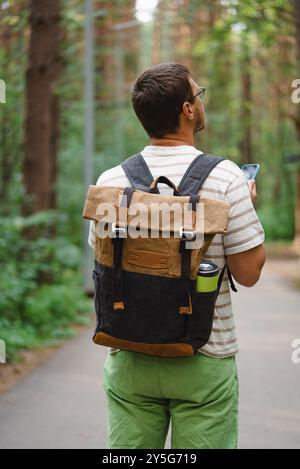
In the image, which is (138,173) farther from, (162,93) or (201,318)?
(201,318)

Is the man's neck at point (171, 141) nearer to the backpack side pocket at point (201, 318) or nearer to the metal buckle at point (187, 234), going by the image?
the metal buckle at point (187, 234)

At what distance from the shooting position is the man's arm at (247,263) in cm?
270

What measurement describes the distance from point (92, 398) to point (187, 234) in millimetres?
4425

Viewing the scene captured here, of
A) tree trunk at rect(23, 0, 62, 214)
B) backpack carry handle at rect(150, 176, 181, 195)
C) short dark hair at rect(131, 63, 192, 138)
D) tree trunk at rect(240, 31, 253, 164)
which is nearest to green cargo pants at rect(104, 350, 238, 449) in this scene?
backpack carry handle at rect(150, 176, 181, 195)

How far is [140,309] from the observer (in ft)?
8.70

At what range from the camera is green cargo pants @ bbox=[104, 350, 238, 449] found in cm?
272

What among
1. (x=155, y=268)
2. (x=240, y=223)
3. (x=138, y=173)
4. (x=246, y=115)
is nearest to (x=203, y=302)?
(x=155, y=268)

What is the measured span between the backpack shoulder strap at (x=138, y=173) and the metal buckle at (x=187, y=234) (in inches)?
8.9

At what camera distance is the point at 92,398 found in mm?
6707

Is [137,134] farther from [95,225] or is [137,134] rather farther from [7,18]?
[95,225]

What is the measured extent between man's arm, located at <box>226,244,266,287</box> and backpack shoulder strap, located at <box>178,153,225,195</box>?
27 cm

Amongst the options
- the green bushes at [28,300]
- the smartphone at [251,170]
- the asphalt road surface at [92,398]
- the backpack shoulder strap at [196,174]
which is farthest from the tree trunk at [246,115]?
the backpack shoulder strap at [196,174]

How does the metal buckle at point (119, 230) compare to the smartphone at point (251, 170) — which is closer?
the metal buckle at point (119, 230)

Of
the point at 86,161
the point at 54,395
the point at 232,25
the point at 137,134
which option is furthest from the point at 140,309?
the point at 137,134
